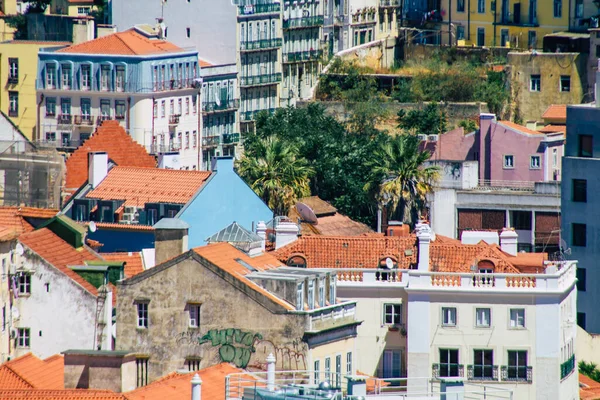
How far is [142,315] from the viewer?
85.8 m

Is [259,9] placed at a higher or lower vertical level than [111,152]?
higher

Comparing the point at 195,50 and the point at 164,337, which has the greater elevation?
the point at 195,50

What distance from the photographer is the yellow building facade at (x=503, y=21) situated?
191125 mm

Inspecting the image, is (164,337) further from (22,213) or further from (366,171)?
(366,171)

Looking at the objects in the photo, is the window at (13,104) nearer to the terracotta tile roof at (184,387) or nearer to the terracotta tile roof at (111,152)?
the terracotta tile roof at (111,152)

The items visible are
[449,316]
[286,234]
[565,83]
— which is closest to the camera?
[449,316]

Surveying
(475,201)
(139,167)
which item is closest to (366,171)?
(475,201)

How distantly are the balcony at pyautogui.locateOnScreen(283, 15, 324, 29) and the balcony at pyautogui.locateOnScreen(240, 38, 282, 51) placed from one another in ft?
5.67

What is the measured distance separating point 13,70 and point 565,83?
132 ft

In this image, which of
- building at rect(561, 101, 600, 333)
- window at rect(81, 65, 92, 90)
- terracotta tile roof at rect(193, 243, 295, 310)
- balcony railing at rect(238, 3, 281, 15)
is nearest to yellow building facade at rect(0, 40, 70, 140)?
window at rect(81, 65, 92, 90)

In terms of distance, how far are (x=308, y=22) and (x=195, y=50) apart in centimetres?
1938

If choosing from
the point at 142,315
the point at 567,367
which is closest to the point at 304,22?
the point at 567,367

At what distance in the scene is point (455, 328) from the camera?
97562mm

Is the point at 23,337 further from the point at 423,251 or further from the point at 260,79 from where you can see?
the point at 260,79
